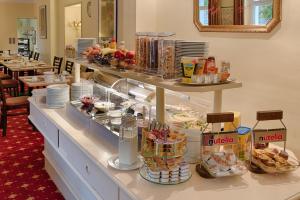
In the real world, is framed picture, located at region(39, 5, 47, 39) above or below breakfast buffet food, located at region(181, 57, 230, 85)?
above

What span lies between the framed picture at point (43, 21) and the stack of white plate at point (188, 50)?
30.3 ft

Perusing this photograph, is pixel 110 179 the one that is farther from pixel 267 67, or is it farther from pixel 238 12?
pixel 238 12

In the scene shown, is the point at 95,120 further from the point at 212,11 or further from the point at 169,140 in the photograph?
the point at 212,11

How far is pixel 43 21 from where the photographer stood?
34.5 ft

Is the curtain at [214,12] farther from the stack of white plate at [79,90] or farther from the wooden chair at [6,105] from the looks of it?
the wooden chair at [6,105]

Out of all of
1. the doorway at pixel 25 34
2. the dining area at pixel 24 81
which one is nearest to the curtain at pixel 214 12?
the dining area at pixel 24 81

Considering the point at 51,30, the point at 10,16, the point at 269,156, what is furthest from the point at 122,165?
the point at 10,16

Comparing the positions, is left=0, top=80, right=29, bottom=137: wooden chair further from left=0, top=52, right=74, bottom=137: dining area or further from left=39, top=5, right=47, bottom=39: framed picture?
left=39, top=5, right=47, bottom=39: framed picture

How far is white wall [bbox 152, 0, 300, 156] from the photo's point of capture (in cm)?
273

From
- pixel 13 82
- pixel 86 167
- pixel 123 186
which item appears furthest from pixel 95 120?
pixel 13 82

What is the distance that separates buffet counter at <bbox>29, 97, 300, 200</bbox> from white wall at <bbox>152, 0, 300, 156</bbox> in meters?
1.10

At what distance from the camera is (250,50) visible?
10.2 feet

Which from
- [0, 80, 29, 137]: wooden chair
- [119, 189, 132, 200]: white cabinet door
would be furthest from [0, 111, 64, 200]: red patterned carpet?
[119, 189, 132, 200]: white cabinet door

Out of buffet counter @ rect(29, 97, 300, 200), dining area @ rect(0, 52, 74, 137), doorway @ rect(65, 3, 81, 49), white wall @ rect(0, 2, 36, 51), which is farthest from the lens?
white wall @ rect(0, 2, 36, 51)
